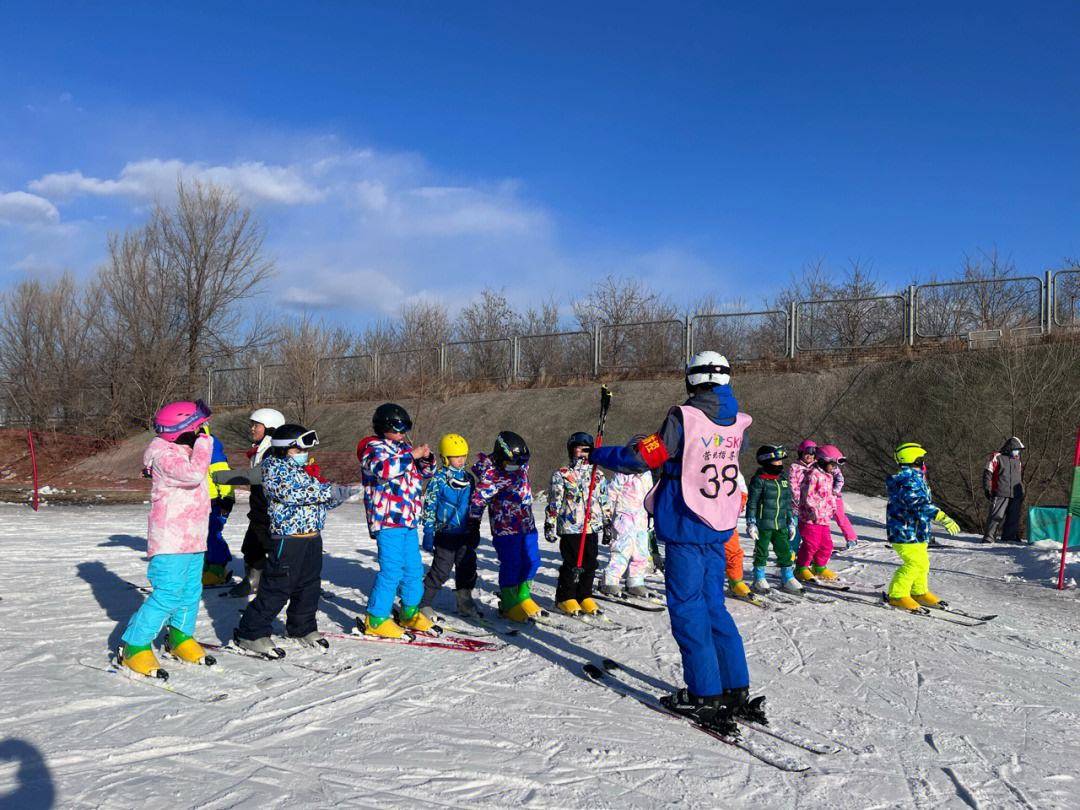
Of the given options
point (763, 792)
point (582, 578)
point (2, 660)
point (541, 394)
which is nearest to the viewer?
point (763, 792)

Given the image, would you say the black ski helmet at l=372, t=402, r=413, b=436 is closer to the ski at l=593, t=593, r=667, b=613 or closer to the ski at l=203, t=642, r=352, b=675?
the ski at l=203, t=642, r=352, b=675

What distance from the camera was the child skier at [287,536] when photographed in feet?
19.7

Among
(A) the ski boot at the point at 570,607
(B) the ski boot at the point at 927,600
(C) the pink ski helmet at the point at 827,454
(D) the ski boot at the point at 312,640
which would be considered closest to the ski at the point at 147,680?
(D) the ski boot at the point at 312,640

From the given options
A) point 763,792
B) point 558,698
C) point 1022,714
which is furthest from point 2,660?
point 1022,714

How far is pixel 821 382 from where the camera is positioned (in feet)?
73.7

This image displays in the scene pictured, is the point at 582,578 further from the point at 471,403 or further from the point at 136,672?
the point at 471,403

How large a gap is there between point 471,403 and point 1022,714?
2412 cm

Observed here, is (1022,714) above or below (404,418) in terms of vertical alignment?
below

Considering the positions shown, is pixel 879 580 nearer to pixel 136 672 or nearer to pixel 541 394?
pixel 136 672

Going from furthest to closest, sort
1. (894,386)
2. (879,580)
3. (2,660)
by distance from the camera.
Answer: (894,386), (879,580), (2,660)

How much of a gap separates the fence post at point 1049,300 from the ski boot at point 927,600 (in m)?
14.6

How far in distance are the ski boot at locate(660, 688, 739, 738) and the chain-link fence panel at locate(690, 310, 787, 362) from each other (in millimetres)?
20774

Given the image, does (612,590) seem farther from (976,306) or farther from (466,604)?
(976,306)

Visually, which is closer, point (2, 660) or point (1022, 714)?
point (1022, 714)
